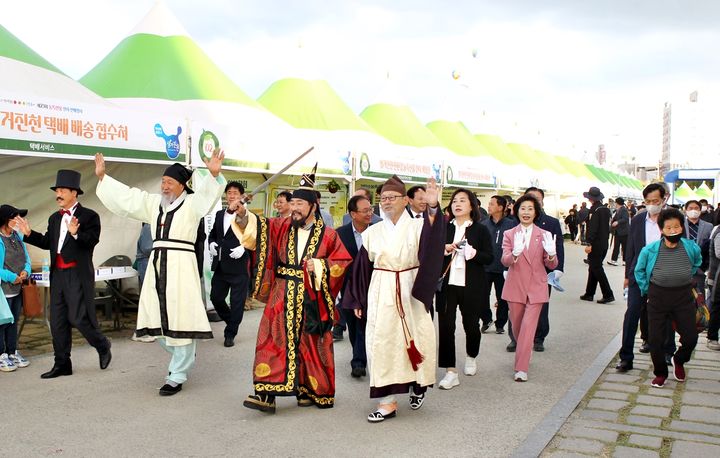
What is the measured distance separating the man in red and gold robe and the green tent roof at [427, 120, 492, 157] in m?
16.9

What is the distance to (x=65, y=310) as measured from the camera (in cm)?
571

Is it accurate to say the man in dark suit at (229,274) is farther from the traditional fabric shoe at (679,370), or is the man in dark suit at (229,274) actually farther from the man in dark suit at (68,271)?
the traditional fabric shoe at (679,370)

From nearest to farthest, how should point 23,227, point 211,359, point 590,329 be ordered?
point 23,227, point 211,359, point 590,329

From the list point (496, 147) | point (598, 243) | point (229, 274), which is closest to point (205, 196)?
point (229, 274)

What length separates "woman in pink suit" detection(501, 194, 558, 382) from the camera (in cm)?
599

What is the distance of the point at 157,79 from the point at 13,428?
642cm

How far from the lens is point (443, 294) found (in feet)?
19.3

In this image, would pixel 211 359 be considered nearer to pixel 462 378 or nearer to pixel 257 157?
pixel 462 378

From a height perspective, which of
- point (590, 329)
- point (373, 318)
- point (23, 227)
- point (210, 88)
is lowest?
point (590, 329)

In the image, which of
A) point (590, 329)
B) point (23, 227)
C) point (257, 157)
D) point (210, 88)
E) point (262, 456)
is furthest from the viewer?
point (210, 88)

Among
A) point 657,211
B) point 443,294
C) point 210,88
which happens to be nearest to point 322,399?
point 443,294

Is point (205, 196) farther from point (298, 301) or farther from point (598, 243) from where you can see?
point (598, 243)

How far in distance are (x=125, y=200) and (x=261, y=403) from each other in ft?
6.78

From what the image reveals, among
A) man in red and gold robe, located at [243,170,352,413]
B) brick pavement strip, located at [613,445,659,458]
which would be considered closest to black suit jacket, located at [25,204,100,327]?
man in red and gold robe, located at [243,170,352,413]
